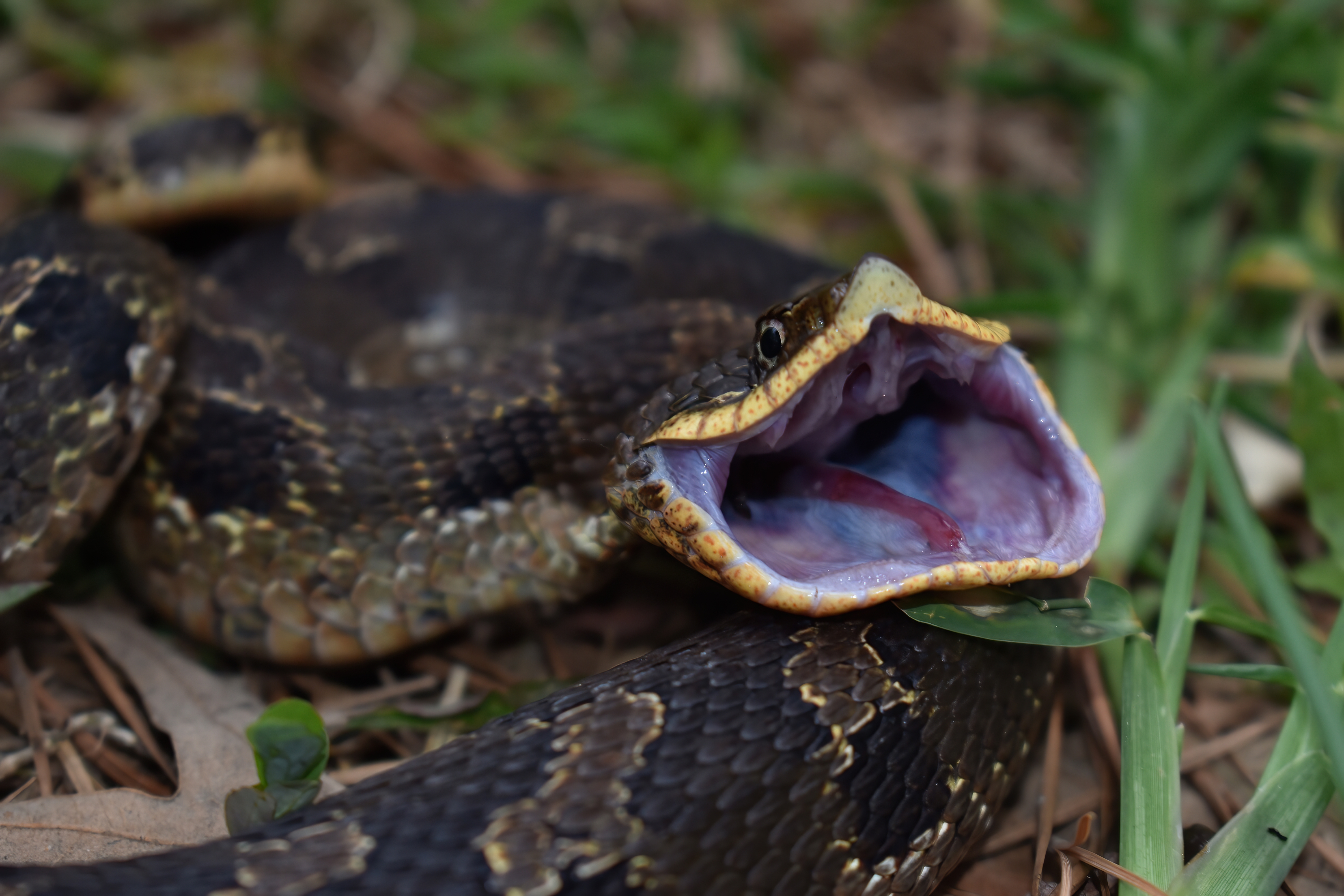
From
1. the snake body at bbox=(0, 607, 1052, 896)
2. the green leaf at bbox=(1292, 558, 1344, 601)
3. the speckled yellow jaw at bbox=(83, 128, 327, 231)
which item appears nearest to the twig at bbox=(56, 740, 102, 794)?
the snake body at bbox=(0, 607, 1052, 896)

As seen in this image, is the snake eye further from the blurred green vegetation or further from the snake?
the blurred green vegetation

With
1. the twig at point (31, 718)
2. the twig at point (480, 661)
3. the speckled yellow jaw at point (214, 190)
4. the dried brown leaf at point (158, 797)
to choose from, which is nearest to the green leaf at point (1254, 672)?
the twig at point (480, 661)

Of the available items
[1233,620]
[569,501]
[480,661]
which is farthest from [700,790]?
[1233,620]

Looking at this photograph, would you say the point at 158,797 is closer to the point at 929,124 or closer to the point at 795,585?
the point at 795,585

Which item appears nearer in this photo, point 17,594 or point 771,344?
point 771,344

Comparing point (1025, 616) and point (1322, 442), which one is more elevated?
point (1322, 442)

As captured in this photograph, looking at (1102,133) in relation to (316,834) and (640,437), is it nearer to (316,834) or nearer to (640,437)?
(640,437)

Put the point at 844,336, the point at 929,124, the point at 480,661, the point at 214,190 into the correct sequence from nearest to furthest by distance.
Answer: the point at 844,336 → the point at 480,661 → the point at 214,190 → the point at 929,124
